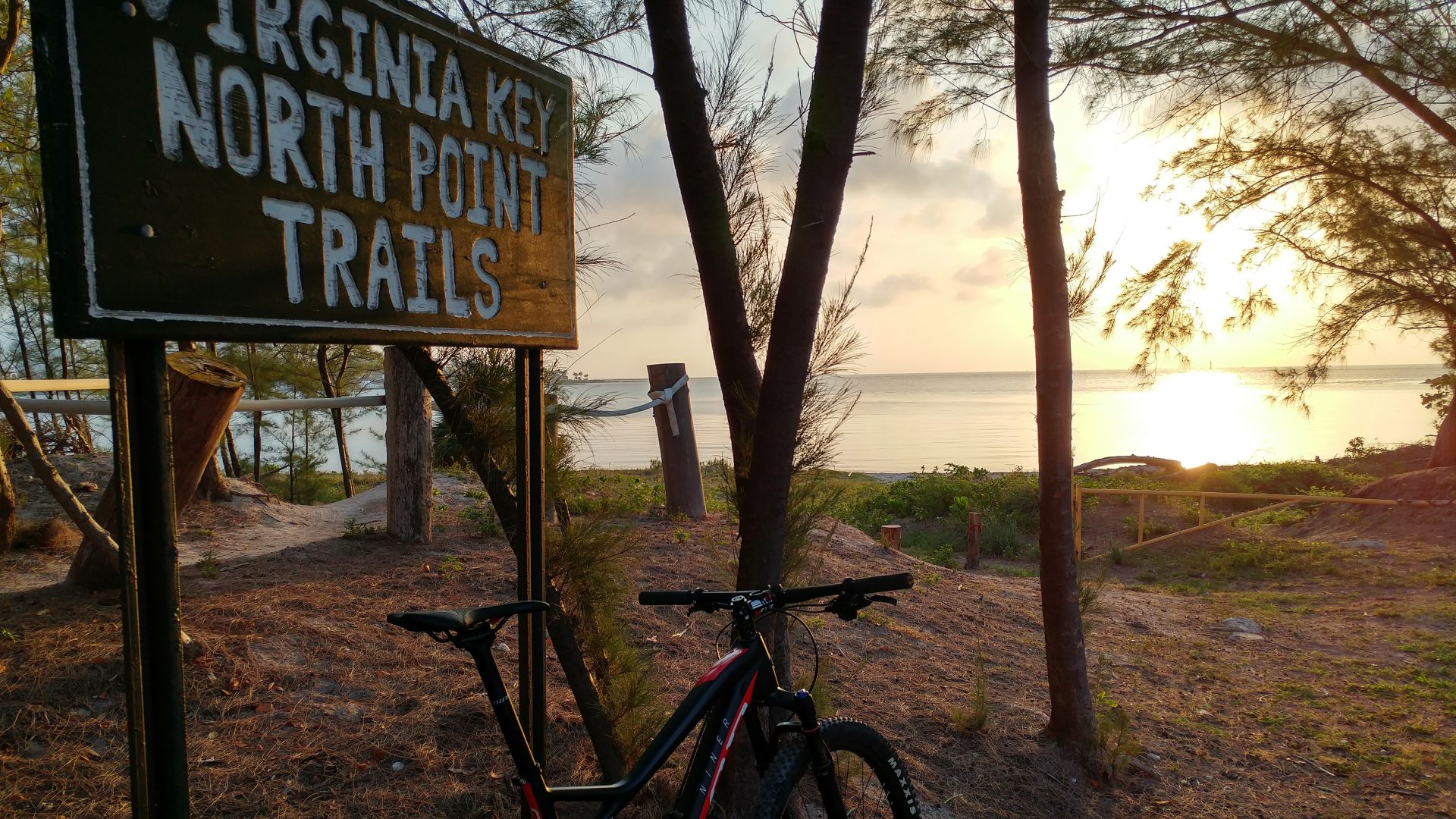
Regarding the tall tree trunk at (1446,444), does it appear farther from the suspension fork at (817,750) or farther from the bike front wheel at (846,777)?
the suspension fork at (817,750)

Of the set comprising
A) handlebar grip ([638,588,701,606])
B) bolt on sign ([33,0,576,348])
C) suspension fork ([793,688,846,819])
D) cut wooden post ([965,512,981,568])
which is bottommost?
cut wooden post ([965,512,981,568])

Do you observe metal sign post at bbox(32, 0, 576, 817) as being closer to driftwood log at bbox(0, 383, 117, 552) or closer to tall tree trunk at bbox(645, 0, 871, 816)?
tall tree trunk at bbox(645, 0, 871, 816)

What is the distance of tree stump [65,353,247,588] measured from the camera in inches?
141

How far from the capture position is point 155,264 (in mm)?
1304

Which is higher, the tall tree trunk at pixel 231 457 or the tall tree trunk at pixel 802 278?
the tall tree trunk at pixel 802 278

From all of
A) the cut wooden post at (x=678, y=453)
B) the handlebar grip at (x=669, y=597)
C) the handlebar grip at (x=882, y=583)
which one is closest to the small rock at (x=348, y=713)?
the handlebar grip at (x=669, y=597)

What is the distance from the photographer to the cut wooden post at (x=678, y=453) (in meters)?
6.80

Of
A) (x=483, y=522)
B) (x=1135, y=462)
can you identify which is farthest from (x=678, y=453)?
(x=1135, y=462)

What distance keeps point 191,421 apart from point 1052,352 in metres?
3.94

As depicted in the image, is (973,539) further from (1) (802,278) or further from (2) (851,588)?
(2) (851,588)

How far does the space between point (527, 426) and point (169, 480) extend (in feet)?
3.24

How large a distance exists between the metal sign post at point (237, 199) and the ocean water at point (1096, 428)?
1666 mm

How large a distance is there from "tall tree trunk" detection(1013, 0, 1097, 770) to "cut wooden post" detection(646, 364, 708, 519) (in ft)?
11.1

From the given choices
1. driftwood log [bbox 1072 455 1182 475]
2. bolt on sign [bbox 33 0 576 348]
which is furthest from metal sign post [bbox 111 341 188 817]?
driftwood log [bbox 1072 455 1182 475]
